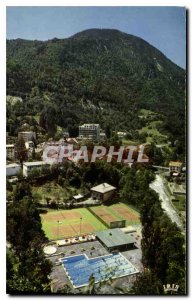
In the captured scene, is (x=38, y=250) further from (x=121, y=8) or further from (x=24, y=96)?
(x=121, y=8)

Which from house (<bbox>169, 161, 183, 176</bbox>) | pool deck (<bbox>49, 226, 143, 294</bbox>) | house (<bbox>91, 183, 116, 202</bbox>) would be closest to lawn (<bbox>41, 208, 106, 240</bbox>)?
pool deck (<bbox>49, 226, 143, 294</bbox>)

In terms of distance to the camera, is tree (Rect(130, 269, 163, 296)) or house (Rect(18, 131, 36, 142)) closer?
tree (Rect(130, 269, 163, 296))

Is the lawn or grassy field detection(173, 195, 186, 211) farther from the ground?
grassy field detection(173, 195, 186, 211)

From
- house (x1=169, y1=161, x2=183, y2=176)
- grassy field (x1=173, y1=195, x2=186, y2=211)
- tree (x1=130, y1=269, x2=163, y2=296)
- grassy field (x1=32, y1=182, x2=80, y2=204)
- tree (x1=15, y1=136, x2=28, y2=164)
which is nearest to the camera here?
tree (x1=130, y1=269, x2=163, y2=296)

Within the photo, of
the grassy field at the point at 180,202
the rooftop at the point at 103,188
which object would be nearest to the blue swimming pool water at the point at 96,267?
the rooftop at the point at 103,188

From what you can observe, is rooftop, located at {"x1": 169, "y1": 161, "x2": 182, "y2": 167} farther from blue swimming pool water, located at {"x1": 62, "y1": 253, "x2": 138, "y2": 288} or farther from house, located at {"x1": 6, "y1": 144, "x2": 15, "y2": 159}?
house, located at {"x1": 6, "y1": 144, "x2": 15, "y2": 159}

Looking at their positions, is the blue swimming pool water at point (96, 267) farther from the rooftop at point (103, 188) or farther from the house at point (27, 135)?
the house at point (27, 135)

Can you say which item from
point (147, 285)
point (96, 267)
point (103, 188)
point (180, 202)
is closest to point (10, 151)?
point (103, 188)

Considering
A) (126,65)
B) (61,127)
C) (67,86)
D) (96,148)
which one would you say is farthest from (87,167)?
(126,65)
